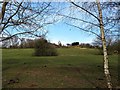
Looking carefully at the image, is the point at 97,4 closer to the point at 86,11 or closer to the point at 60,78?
the point at 86,11

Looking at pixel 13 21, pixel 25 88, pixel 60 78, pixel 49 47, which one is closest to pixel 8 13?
pixel 13 21

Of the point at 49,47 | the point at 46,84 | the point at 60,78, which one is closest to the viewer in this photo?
the point at 46,84

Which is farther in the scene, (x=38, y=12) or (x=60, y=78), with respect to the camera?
(x=60, y=78)

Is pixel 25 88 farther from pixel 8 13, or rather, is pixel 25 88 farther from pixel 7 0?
pixel 7 0

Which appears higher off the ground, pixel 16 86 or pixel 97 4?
pixel 97 4

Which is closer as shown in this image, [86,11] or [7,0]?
[7,0]

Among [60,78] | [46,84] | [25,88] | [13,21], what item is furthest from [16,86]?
[13,21]

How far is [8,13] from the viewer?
10977 millimetres

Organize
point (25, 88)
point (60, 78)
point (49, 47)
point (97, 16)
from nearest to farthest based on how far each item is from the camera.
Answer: point (97, 16), point (25, 88), point (60, 78), point (49, 47)

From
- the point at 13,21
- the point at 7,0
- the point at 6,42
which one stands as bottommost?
the point at 6,42

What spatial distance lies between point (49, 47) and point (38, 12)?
41.8 meters

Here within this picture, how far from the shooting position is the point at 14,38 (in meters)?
11.0

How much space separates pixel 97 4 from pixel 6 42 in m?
4.04

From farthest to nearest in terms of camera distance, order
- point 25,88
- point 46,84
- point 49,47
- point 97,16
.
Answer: point 49,47
point 46,84
point 25,88
point 97,16
